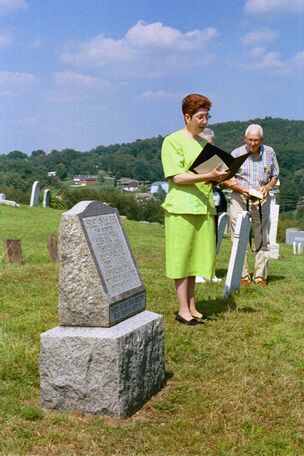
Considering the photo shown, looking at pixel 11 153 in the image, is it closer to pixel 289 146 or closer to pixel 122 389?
pixel 289 146

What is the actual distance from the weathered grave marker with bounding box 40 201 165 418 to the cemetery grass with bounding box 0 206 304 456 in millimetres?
131

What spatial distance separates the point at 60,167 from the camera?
95.0 metres

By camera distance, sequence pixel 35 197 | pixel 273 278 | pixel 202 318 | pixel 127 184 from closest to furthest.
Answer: pixel 202 318
pixel 273 278
pixel 35 197
pixel 127 184

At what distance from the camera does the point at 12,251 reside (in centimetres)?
1052

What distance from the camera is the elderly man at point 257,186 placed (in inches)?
319

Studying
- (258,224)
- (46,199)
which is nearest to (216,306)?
(258,224)

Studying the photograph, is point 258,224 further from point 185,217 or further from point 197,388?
point 197,388

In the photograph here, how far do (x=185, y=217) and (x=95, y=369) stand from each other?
7.29 feet

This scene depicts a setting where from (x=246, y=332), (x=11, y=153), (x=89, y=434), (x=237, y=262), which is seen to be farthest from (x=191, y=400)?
(x=11, y=153)

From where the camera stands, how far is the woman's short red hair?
19.0ft

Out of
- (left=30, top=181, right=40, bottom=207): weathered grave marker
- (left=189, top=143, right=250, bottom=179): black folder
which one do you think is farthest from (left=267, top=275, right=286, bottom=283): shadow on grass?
(left=30, top=181, right=40, bottom=207): weathered grave marker

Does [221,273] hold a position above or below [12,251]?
below

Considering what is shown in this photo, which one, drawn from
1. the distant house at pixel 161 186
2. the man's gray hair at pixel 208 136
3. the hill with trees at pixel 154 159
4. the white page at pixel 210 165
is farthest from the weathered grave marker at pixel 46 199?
the hill with trees at pixel 154 159

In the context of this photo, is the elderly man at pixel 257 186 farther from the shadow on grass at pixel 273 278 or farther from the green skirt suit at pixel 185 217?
the green skirt suit at pixel 185 217
